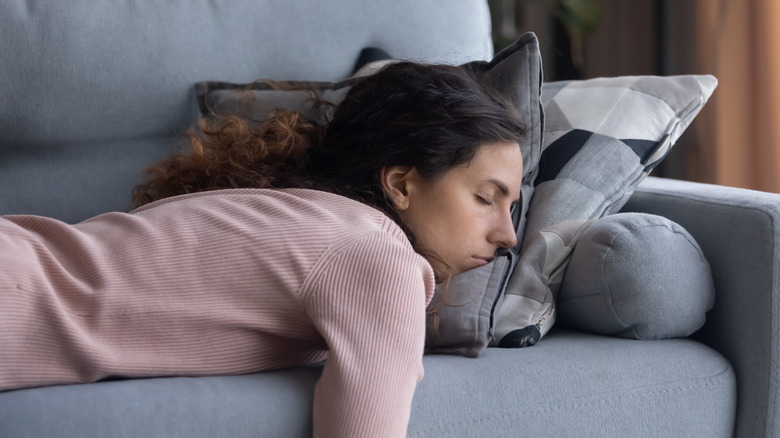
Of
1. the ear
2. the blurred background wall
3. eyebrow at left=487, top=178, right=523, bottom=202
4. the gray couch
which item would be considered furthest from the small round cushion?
the blurred background wall

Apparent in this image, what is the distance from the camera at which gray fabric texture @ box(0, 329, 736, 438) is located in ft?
2.62

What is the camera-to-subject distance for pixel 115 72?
1433 mm

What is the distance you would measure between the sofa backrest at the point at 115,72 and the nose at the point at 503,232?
2.00 ft

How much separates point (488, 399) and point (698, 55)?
→ 197 centimetres

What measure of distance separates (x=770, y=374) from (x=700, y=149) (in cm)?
163

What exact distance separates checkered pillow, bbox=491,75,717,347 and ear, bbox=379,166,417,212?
7.6 inches

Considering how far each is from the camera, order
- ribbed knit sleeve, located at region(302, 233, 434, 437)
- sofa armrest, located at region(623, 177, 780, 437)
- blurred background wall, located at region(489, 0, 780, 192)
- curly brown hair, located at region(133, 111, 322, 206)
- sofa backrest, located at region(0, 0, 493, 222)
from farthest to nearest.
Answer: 1. blurred background wall, located at region(489, 0, 780, 192)
2. sofa backrest, located at region(0, 0, 493, 222)
3. curly brown hair, located at region(133, 111, 322, 206)
4. sofa armrest, located at region(623, 177, 780, 437)
5. ribbed knit sleeve, located at region(302, 233, 434, 437)

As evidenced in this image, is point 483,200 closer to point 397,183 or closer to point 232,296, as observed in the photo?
point 397,183

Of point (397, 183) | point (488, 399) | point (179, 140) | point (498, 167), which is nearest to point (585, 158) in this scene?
point (498, 167)

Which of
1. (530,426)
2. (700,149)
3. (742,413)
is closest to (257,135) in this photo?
(530,426)

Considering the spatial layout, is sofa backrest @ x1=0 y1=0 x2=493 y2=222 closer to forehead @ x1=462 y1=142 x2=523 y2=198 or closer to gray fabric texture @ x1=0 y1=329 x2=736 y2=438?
forehead @ x1=462 y1=142 x2=523 y2=198

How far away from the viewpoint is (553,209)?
1.25 metres

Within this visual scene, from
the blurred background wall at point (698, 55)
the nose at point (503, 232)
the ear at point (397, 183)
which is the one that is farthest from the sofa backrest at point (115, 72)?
the blurred background wall at point (698, 55)

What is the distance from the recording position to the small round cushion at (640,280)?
107 centimetres
